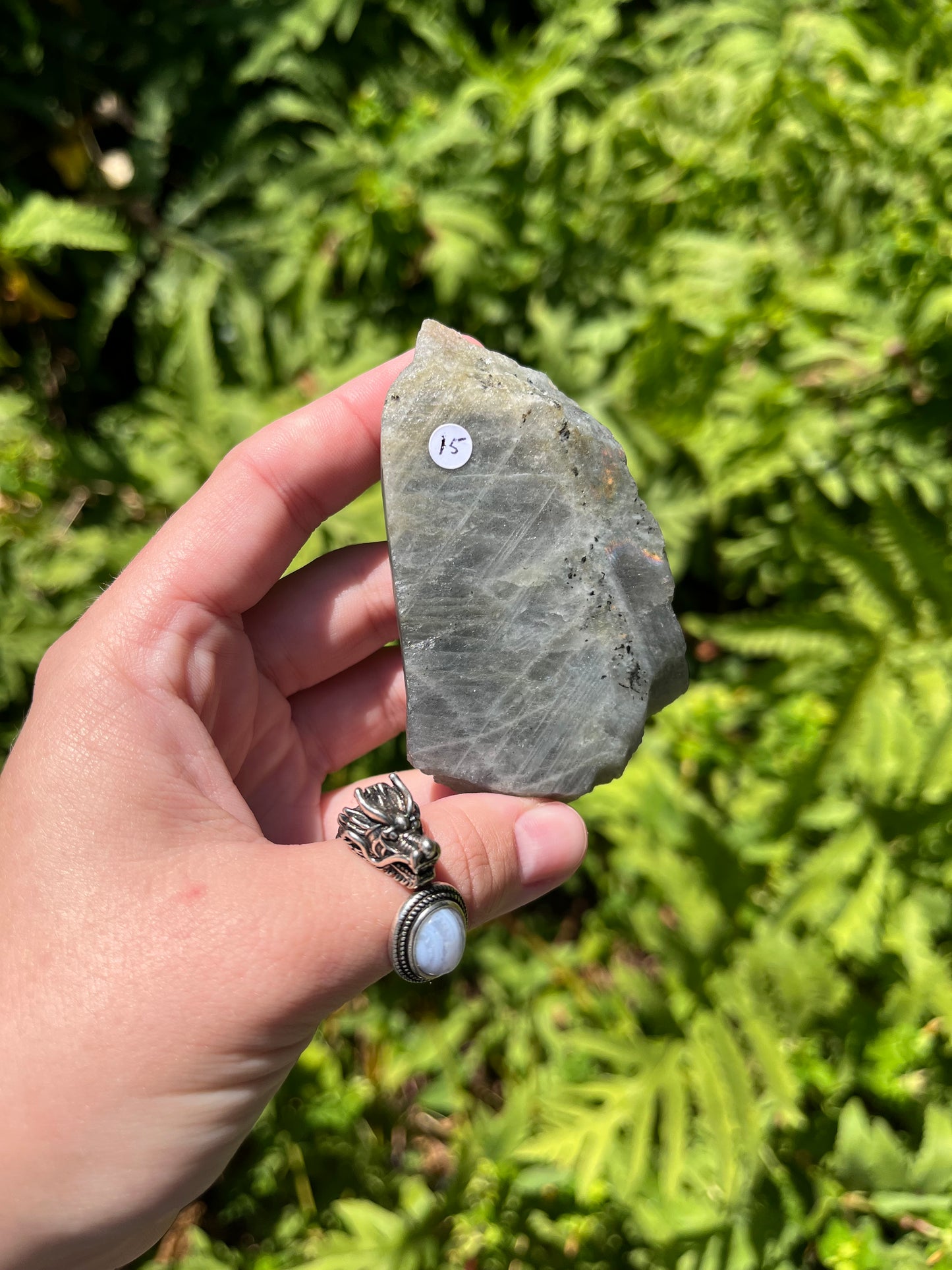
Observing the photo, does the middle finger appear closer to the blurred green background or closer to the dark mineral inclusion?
the dark mineral inclusion

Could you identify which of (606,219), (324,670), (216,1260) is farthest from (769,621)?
(216,1260)

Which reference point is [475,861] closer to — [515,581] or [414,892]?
[414,892]

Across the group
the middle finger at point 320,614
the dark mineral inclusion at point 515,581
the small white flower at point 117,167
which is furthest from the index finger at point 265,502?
the small white flower at point 117,167

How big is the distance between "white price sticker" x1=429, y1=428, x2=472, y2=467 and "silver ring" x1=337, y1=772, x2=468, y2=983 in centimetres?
73

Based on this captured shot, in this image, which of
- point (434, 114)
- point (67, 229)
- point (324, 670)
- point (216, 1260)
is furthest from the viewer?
point (434, 114)

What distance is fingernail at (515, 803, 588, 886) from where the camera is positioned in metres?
1.90

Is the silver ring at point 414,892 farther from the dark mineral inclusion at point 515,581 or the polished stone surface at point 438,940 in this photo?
the dark mineral inclusion at point 515,581

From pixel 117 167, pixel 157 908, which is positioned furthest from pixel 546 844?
pixel 117 167

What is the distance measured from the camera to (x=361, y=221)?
328cm

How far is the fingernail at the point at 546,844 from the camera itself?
6.23ft

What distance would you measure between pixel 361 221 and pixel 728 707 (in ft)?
7.43

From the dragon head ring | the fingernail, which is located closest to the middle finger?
the dragon head ring

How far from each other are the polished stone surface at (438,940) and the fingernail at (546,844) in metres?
0.23

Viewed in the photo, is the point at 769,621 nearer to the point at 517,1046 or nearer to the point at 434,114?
the point at 517,1046
